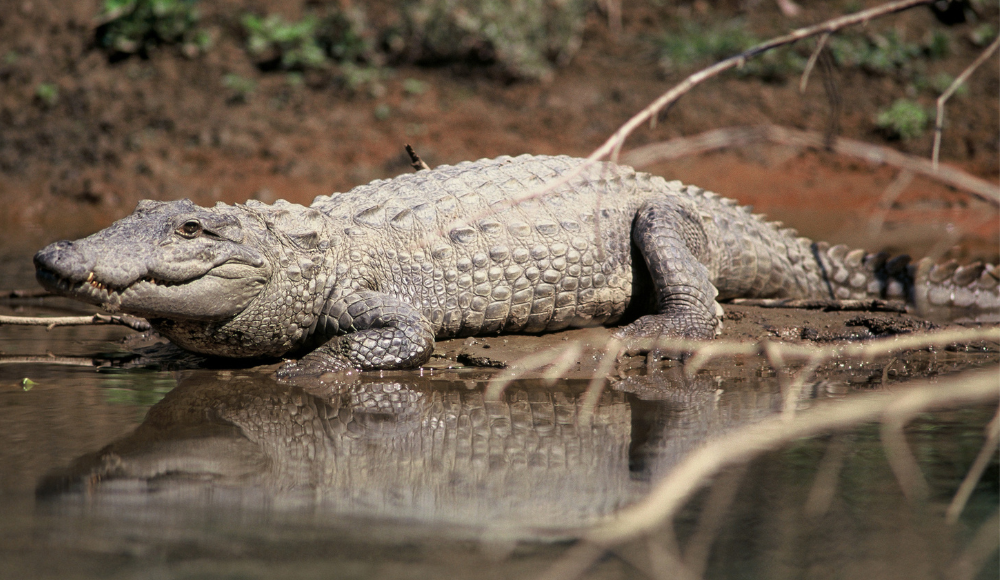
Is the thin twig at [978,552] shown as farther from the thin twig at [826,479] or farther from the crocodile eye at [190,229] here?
the crocodile eye at [190,229]

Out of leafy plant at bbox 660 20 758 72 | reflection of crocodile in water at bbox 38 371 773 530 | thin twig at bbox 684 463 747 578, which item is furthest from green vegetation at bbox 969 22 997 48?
thin twig at bbox 684 463 747 578

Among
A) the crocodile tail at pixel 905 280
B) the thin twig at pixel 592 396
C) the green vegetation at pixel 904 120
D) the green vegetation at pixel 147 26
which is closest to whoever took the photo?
the thin twig at pixel 592 396

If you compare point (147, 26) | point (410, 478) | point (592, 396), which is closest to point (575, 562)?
point (410, 478)

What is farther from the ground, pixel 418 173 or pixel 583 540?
pixel 418 173

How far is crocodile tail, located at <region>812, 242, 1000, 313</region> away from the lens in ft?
19.2

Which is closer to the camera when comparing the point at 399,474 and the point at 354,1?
the point at 399,474

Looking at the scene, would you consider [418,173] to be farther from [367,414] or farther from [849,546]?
[849,546]

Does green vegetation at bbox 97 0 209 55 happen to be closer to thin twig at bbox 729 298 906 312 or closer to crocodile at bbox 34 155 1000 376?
crocodile at bbox 34 155 1000 376

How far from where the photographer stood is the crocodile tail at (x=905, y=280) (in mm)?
5848

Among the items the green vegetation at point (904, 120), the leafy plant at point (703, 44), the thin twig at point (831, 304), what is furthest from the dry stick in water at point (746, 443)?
the leafy plant at point (703, 44)

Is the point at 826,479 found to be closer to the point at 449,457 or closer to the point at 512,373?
the point at 449,457

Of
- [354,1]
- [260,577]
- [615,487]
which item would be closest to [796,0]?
[354,1]

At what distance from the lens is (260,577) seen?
2.16 m

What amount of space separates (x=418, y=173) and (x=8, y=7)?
11885mm
